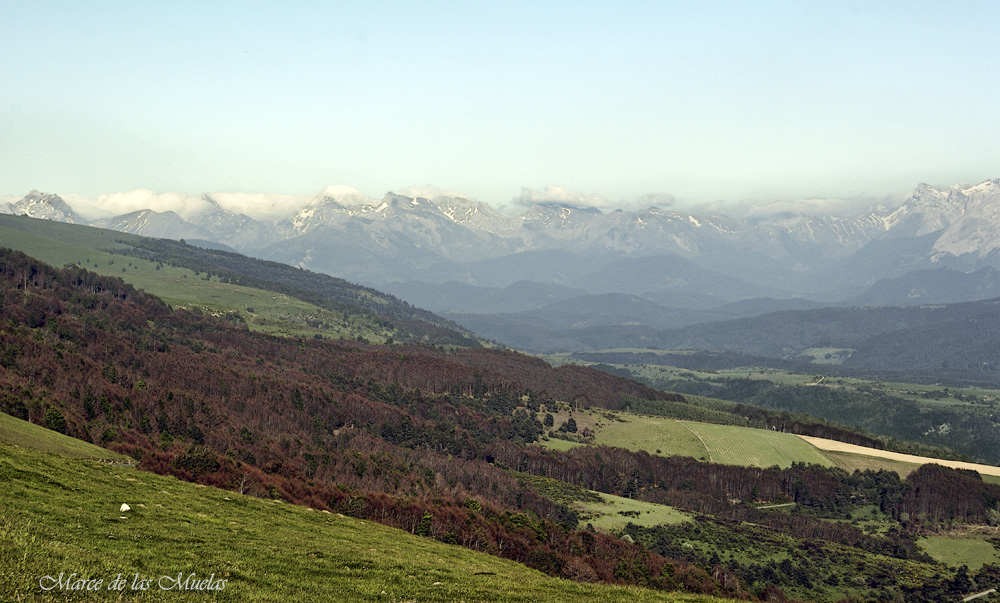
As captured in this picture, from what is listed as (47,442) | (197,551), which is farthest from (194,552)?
(47,442)

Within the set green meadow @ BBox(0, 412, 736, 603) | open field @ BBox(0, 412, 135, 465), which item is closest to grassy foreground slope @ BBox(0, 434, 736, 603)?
green meadow @ BBox(0, 412, 736, 603)

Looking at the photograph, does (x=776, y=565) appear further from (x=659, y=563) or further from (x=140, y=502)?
(x=140, y=502)

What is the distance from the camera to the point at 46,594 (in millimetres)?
24109

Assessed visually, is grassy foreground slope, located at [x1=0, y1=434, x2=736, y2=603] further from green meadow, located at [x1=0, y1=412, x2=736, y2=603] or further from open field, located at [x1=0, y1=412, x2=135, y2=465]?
open field, located at [x1=0, y1=412, x2=135, y2=465]

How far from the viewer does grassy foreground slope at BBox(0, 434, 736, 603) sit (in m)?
28.2

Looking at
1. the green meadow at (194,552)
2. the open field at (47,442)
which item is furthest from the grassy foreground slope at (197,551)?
the open field at (47,442)

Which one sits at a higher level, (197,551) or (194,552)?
(194,552)

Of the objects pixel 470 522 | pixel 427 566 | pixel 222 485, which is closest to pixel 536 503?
pixel 470 522

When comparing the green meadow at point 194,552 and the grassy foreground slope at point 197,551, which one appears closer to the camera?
the green meadow at point 194,552

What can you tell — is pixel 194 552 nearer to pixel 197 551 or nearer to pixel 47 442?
pixel 197 551

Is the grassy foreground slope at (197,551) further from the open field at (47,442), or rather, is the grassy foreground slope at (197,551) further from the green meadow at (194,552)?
the open field at (47,442)

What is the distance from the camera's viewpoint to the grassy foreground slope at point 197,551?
1112 inches

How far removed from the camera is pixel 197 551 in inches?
1447

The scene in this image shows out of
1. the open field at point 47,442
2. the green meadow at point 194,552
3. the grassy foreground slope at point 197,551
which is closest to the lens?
the green meadow at point 194,552
